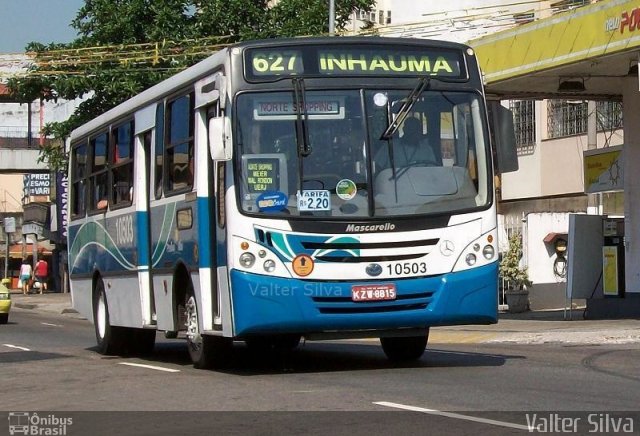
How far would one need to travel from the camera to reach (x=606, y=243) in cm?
2631

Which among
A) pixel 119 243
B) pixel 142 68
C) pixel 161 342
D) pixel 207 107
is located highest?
pixel 142 68

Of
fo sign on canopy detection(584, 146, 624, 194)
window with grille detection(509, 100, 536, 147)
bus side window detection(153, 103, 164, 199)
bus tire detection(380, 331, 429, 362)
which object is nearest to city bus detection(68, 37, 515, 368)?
bus tire detection(380, 331, 429, 362)

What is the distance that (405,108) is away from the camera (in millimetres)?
13766


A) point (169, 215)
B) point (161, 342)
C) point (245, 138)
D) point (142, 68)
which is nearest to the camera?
point (245, 138)

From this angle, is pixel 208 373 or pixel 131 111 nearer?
pixel 208 373

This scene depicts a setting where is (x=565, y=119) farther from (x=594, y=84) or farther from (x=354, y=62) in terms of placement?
(x=354, y=62)

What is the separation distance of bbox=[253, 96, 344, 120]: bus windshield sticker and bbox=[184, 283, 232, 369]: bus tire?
2295 mm

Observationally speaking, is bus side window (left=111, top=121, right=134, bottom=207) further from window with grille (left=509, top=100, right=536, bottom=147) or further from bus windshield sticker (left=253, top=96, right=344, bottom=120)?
window with grille (left=509, top=100, right=536, bottom=147)

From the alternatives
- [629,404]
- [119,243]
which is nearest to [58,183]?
[119,243]

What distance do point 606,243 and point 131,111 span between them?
1191cm

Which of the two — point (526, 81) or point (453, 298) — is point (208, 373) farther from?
point (526, 81)

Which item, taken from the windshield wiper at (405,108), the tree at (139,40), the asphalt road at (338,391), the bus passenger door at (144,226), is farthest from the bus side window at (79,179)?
the tree at (139,40)

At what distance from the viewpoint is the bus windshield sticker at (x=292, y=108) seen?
13562 mm

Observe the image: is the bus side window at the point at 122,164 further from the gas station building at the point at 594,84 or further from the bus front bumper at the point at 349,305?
the gas station building at the point at 594,84
